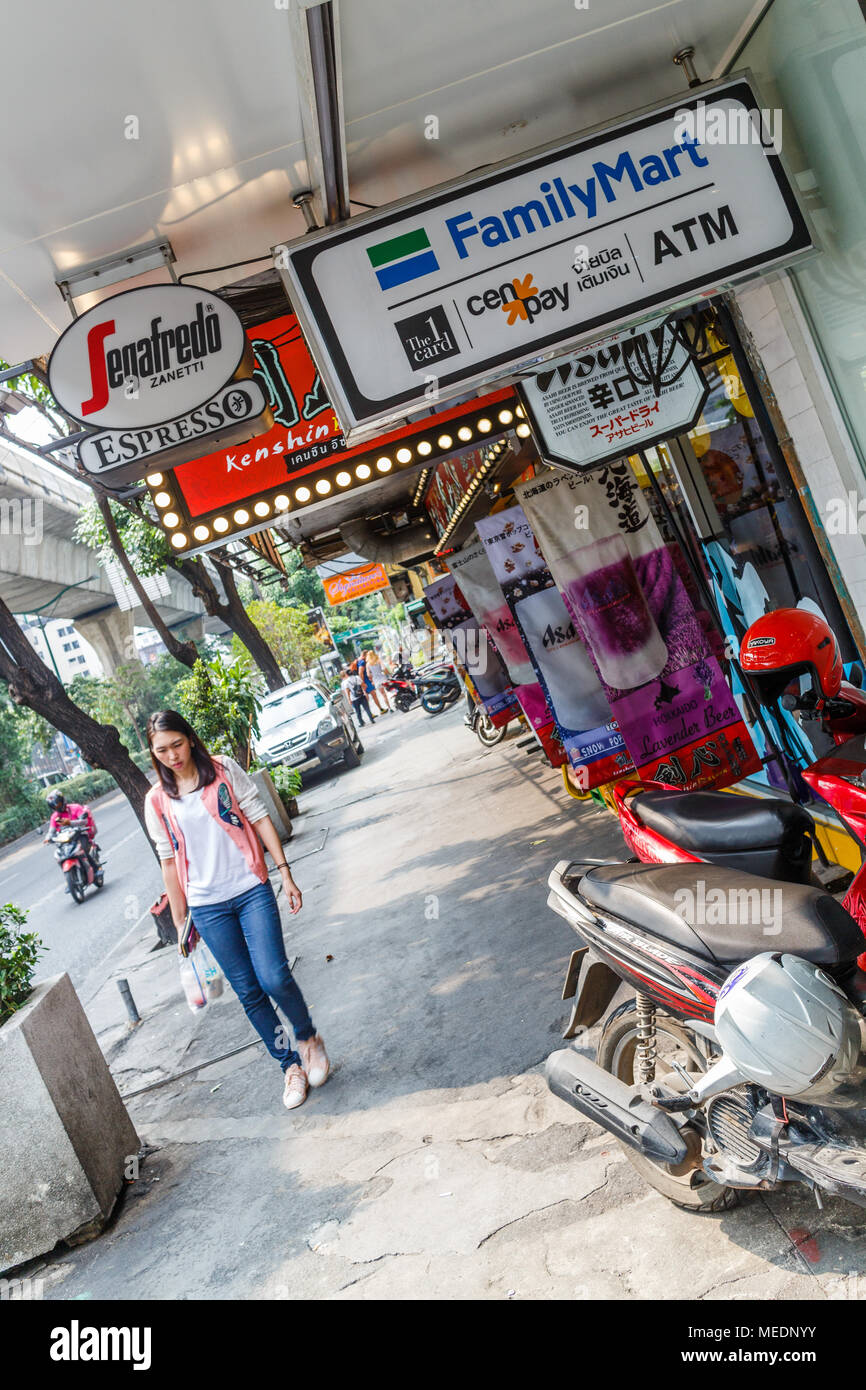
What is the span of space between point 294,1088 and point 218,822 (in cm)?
137

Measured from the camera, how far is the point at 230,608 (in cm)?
1678

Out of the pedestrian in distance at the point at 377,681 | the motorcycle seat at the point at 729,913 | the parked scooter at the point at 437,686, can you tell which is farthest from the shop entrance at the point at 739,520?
the pedestrian in distance at the point at 377,681

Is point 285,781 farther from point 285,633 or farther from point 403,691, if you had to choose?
point 285,633

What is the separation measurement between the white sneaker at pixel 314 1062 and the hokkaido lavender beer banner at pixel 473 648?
6.01 metres

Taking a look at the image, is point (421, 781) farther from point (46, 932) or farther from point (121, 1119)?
point (121, 1119)

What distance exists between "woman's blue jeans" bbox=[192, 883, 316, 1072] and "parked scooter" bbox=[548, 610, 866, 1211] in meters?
1.80

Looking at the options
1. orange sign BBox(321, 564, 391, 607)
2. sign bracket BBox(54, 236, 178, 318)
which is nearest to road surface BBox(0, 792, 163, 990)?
sign bracket BBox(54, 236, 178, 318)

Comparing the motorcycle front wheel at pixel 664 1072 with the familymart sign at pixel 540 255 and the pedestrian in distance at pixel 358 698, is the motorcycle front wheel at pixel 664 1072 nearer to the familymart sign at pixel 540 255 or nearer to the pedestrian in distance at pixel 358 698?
the familymart sign at pixel 540 255

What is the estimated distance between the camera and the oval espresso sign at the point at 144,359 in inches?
147

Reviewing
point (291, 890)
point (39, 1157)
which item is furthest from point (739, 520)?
point (39, 1157)

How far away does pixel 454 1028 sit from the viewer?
16.4 ft

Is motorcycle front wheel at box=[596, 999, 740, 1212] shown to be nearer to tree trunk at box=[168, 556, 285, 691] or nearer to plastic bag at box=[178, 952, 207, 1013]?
plastic bag at box=[178, 952, 207, 1013]

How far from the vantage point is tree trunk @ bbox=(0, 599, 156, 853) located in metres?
8.98

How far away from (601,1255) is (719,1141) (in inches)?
24.2
